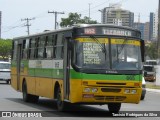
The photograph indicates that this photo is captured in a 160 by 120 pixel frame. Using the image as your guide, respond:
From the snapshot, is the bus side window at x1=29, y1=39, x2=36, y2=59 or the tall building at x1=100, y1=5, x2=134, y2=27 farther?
the tall building at x1=100, y1=5, x2=134, y2=27

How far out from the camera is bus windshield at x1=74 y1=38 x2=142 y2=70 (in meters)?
16.5

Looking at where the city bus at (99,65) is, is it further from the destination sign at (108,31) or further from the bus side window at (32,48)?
the bus side window at (32,48)

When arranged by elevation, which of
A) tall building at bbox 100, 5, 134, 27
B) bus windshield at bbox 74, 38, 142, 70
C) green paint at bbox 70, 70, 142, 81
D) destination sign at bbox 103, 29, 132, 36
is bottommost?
green paint at bbox 70, 70, 142, 81

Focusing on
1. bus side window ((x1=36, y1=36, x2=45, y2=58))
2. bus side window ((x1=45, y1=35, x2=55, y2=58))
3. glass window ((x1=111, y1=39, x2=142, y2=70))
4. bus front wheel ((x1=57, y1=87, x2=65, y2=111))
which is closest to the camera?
glass window ((x1=111, y1=39, x2=142, y2=70))

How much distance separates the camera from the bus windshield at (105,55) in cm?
1648

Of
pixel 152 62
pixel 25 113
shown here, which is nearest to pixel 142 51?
pixel 25 113

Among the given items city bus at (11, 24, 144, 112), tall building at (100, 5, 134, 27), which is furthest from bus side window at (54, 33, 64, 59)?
tall building at (100, 5, 134, 27)

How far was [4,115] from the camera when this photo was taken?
16344 mm

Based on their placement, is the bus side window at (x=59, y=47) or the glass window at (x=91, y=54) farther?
the bus side window at (x=59, y=47)

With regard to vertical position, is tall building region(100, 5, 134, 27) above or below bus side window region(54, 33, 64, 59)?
above

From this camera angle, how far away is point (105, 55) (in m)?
16.6

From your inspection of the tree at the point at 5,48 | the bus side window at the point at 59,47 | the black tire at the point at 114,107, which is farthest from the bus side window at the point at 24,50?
the tree at the point at 5,48

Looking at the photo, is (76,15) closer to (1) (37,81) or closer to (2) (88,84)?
(1) (37,81)

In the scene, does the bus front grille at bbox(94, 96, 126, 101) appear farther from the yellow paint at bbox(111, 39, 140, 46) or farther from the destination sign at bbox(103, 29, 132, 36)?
the destination sign at bbox(103, 29, 132, 36)
